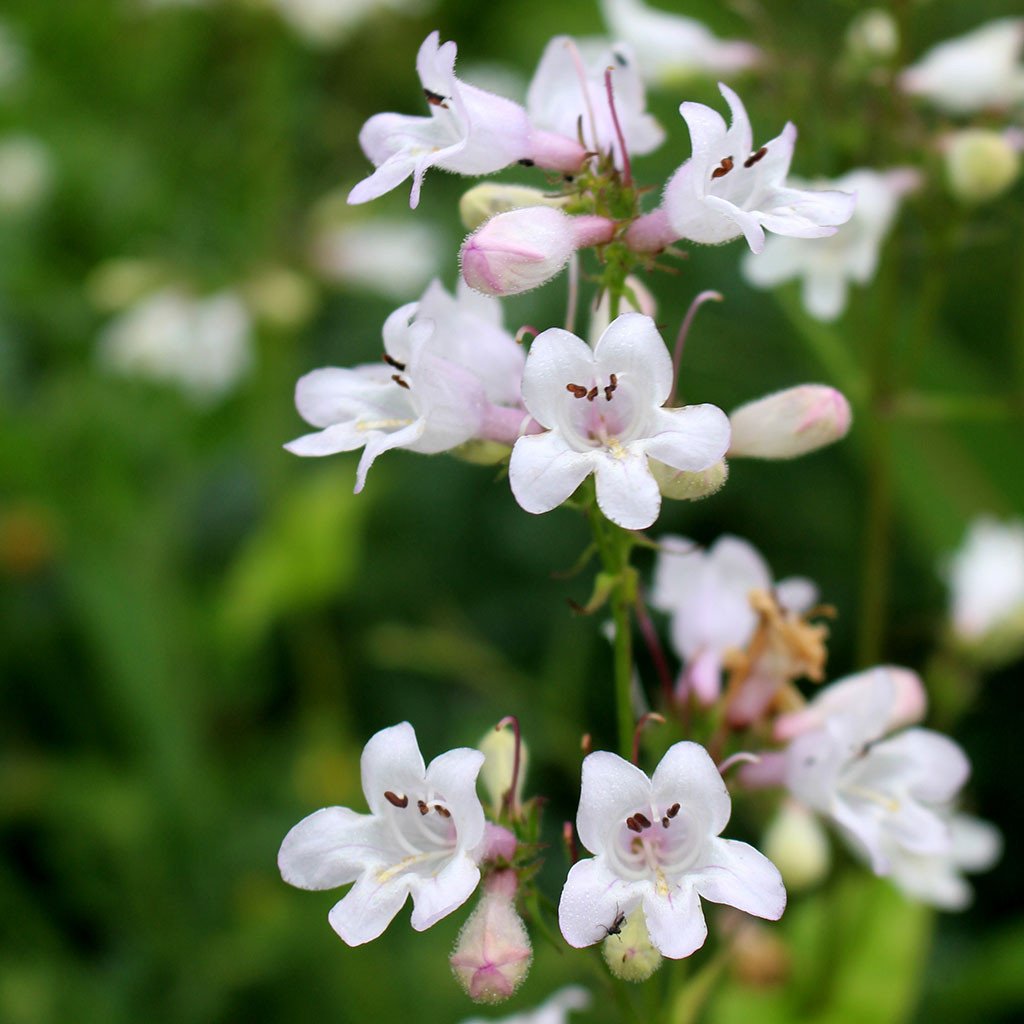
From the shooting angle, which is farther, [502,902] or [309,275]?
[309,275]

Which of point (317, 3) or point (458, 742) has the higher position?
point (317, 3)

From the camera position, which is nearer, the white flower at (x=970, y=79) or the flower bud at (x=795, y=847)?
the flower bud at (x=795, y=847)

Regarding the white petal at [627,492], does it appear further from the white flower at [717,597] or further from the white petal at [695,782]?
the white flower at [717,597]

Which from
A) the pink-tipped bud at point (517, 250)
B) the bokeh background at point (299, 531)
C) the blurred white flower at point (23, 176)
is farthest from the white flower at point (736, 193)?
the blurred white flower at point (23, 176)

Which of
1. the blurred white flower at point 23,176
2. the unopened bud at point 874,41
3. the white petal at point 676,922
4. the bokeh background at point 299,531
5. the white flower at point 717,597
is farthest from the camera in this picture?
the blurred white flower at point 23,176

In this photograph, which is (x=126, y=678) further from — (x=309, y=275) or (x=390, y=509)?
(x=309, y=275)

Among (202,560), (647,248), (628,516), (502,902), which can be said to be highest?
(647,248)

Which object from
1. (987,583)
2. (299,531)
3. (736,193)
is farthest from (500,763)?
(299,531)

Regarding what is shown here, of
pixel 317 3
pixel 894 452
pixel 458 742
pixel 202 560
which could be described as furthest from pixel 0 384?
pixel 894 452
